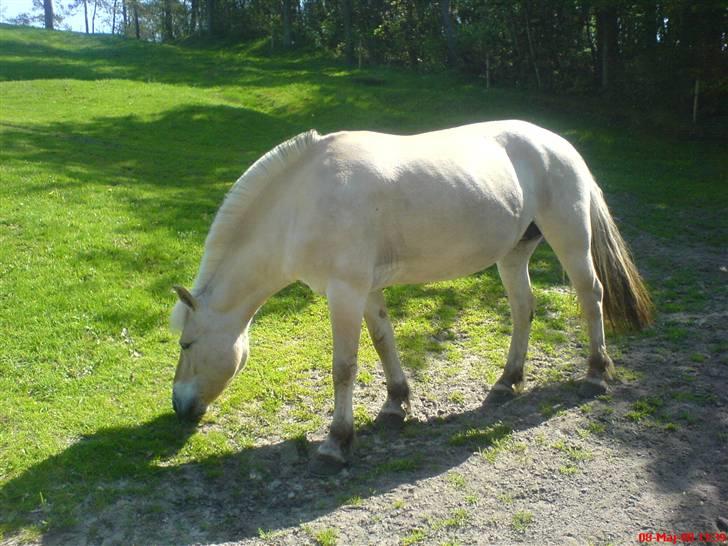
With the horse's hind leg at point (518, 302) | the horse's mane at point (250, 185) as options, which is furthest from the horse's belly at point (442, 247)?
the horse's mane at point (250, 185)

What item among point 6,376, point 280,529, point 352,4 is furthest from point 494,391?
point 352,4

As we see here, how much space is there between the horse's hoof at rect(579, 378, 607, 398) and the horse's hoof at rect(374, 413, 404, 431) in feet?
4.73

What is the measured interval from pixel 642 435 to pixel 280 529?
250cm

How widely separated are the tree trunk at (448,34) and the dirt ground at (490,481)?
1923 cm

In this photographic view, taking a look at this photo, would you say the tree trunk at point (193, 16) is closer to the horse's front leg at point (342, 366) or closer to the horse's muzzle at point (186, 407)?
the horse's muzzle at point (186, 407)

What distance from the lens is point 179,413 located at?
4590 mm

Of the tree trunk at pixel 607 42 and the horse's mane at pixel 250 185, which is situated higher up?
the tree trunk at pixel 607 42

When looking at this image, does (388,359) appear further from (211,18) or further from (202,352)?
(211,18)

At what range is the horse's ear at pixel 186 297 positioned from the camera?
4.30m

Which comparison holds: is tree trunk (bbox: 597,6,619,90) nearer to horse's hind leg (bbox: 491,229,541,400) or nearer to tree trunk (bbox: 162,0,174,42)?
horse's hind leg (bbox: 491,229,541,400)

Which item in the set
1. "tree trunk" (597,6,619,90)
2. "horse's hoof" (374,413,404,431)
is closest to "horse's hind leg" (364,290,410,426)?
"horse's hoof" (374,413,404,431)

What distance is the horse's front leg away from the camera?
13.6ft

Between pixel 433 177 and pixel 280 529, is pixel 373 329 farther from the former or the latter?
pixel 280 529

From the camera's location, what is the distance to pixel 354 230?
415cm
